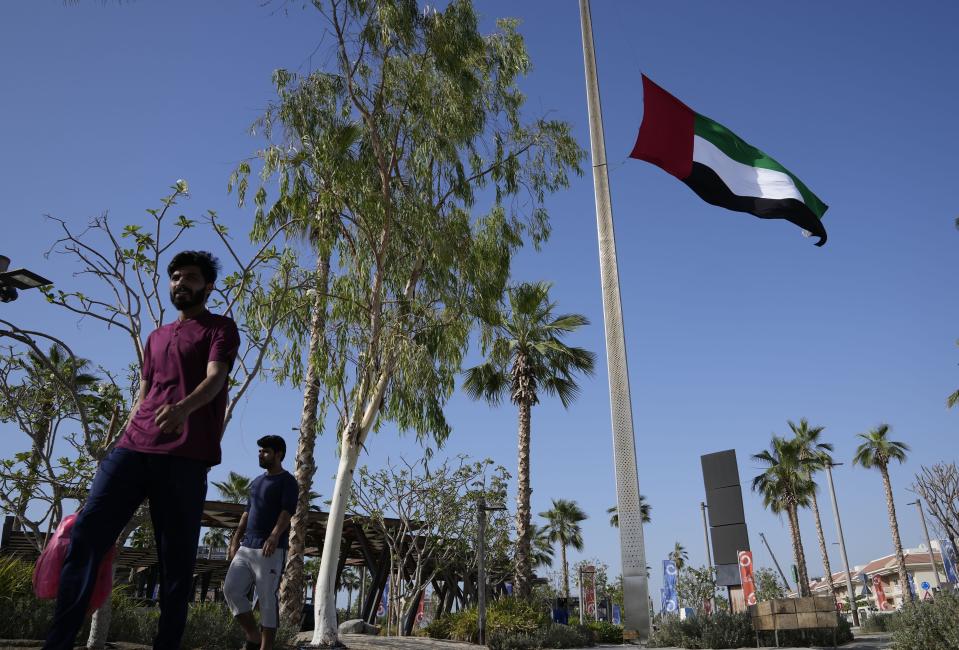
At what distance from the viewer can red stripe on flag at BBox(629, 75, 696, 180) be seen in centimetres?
899

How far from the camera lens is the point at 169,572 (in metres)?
3.07

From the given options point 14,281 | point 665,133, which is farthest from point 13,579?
point 665,133

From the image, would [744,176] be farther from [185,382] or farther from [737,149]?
[185,382]

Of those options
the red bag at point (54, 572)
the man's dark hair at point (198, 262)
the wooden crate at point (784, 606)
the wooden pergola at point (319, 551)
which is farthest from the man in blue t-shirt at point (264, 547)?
the wooden crate at point (784, 606)

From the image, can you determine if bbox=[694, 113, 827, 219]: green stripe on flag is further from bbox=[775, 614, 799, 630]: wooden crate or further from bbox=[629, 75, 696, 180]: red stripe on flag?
bbox=[775, 614, 799, 630]: wooden crate

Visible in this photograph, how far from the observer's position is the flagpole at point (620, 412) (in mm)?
6055

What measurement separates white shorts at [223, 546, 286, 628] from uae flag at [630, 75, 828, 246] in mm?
6169

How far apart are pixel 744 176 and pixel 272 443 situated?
764 centimetres

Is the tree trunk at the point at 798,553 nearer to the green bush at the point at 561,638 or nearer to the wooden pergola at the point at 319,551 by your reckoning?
the wooden pergola at the point at 319,551

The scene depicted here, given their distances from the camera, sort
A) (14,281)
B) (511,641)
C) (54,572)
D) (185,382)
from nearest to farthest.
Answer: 1. (185,382)
2. (54,572)
3. (14,281)
4. (511,641)

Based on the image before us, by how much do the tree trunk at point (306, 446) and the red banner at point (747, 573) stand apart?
1008cm

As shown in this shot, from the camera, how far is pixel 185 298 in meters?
3.62

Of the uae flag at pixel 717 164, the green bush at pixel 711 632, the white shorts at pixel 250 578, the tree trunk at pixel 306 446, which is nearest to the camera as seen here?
the white shorts at pixel 250 578

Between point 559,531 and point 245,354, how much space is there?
166ft
